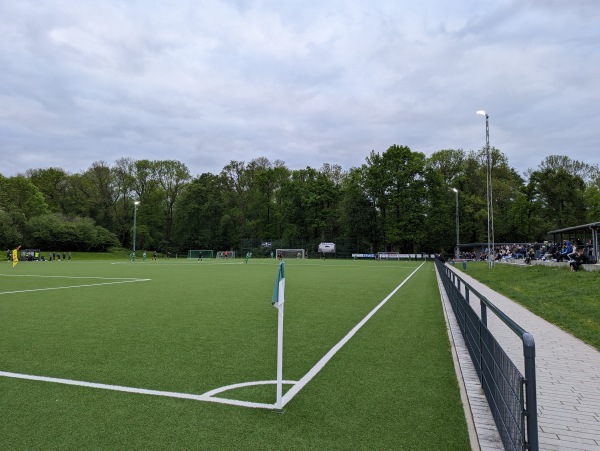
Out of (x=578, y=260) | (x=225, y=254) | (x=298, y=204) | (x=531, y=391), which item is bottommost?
(x=531, y=391)

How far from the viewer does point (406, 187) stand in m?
73.3

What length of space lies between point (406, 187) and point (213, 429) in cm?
7238

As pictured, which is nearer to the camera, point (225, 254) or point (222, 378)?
point (222, 378)

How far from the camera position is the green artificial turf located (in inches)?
154

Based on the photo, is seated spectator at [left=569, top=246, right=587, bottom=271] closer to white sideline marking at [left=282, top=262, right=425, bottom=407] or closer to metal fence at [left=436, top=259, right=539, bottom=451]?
white sideline marking at [left=282, top=262, right=425, bottom=407]

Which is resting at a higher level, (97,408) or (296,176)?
(296,176)

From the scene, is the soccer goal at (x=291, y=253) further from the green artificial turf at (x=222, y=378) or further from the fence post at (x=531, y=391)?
the fence post at (x=531, y=391)

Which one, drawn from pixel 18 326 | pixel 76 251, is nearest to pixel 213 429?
pixel 18 326

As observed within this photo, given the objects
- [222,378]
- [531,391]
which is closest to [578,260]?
[222,378]

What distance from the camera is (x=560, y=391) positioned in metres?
5.26

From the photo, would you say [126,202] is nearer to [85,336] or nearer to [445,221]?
[445,221]

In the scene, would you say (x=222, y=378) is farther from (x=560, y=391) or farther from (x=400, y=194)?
(x=400, y=194)

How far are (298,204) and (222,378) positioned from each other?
7743 centimetres

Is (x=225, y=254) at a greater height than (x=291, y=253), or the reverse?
(x=291, y=253)
